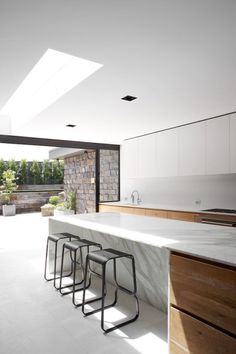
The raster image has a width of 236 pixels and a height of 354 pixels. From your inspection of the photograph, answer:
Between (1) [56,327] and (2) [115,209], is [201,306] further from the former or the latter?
(2) [115,209]

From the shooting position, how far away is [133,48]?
7.04 feet

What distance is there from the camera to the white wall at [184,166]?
4.45m

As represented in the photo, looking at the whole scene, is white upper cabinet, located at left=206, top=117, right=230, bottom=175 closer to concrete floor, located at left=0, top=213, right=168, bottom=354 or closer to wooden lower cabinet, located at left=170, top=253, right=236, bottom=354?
concrete floor, located at left=0, top=213, right=168, bottom=354

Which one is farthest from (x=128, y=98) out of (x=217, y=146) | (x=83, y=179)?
(x=83, y=179)

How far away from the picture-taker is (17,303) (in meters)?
2.85

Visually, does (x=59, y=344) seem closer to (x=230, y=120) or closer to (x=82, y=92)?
(x=82, y=92)

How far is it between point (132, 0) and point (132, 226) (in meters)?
1.93

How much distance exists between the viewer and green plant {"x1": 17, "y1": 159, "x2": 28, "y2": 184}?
12656 mm

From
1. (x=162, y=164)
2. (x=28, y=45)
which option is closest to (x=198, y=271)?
(x=28, y=45)

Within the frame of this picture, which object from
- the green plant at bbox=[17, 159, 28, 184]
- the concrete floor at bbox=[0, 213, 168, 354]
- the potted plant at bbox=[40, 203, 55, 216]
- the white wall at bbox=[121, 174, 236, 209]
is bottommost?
the concrete floor at bbox=[0, 213, 168, 354]

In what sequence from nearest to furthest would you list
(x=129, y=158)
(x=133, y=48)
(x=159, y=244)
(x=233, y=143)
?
(x=159, y=244)
(x=133, y=48)
(x=233, y=143)
(x=129, y=158)

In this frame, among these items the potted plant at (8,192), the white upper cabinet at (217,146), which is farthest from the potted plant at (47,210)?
the white upper cabinet at (217,146)

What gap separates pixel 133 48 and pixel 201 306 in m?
1.91

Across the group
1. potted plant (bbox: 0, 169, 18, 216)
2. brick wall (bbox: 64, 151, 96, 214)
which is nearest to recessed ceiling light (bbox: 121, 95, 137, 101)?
brick wall (bbox: 64, 151, 96, 214)
